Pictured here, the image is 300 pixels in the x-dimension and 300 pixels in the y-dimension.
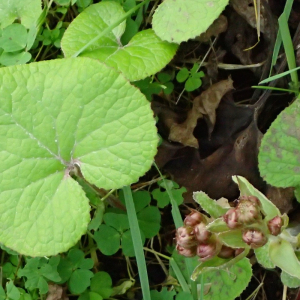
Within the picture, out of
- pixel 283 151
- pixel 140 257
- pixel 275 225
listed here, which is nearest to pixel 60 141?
pixel 140 257

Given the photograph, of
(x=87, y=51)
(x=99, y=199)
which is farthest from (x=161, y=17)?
(x=99, y=199)

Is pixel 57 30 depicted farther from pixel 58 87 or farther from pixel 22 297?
pixel 22 297

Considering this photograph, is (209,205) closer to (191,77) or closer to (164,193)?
(164,193)

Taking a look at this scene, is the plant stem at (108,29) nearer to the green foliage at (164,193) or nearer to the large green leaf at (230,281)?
the green foliage at (164,193)

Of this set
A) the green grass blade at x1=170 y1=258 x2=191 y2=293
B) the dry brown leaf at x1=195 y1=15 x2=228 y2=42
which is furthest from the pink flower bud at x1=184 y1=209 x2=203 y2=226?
the dry brown leaf at x1=195 y1=15 x2=228 y2=42

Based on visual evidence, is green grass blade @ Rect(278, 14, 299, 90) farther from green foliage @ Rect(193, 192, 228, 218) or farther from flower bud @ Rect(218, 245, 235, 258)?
flower bud @ Rect(218, 245, 235, 258)
